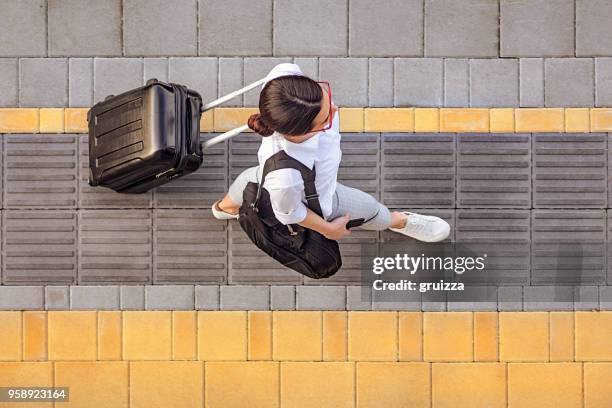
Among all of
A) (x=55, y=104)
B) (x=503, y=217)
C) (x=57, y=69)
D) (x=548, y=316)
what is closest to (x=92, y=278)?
(x=55, y=104)

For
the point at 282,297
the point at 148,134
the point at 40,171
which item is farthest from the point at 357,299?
the point at 40,171

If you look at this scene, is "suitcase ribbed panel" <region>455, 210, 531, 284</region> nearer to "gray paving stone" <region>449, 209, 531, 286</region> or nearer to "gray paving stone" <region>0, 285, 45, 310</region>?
"gray paving stone" <region>449, 209, 531, 286</region>

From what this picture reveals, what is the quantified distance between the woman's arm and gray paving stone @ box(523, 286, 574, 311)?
1.67 meters

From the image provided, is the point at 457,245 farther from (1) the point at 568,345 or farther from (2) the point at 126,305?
(2) the point at 126,305

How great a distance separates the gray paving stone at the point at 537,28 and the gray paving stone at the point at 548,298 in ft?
5.44

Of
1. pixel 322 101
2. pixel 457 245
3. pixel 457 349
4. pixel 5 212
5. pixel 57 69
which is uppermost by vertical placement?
pixel 57 69

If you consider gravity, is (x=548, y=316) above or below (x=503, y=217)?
below

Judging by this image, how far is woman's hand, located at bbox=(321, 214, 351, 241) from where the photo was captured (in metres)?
2.85

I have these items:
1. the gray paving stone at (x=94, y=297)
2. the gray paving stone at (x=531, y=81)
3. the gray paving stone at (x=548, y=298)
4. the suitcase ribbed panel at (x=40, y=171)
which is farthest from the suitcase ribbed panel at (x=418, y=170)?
the suitcase ribbed panel at (x=40, y=171)

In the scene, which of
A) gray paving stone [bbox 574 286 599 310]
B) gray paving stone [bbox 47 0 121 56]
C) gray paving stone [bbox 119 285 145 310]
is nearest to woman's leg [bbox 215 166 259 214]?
gray paving stone [bbox 119 285 145 310]

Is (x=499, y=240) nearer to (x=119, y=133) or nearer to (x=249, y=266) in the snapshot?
(x=249, y=266)

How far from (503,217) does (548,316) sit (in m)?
0.77

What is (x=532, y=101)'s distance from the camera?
12.6ft

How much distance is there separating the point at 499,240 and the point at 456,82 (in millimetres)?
1158
